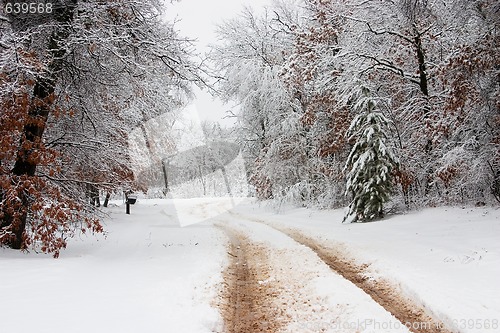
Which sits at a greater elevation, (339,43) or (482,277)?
(339,43)

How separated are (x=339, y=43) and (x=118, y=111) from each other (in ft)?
36.7

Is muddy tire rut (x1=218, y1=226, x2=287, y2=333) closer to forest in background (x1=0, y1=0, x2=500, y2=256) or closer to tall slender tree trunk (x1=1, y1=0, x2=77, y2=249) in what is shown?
forest in background (x1=0, y1=0, x2=500, y2=256)

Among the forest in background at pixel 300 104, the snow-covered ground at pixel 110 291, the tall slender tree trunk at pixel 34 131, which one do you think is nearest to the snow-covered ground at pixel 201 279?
the snow-covered ground at pixel 110 291

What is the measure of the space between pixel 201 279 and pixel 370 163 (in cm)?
924

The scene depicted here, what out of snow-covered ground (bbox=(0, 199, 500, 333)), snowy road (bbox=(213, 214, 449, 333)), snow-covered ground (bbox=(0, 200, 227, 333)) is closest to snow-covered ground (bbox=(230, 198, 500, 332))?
snow-covered ground (bbox=(0, 199, 500, 333))

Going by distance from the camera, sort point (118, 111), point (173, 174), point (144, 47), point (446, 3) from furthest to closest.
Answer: point (173, 174) < point (118, 111) < point (446, 3) < point (144, 47)

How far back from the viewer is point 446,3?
429 inches

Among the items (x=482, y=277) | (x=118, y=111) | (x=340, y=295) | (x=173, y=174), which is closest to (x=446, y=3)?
(x=482, y=277)

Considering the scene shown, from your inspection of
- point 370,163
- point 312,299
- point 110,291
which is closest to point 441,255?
point 312,299

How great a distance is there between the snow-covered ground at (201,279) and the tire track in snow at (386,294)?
165 millimetres

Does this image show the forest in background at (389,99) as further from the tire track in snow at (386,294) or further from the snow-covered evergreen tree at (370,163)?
the tire track in snow at (386,294)

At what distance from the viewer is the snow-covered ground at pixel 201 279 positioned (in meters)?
4.82

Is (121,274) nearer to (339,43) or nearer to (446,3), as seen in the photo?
(446,3)

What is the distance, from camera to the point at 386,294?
611 centimetres
